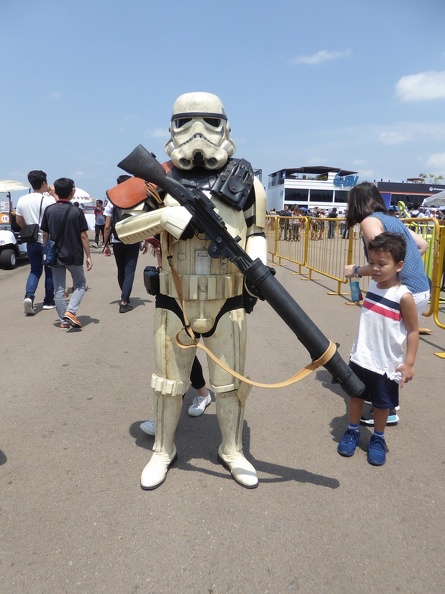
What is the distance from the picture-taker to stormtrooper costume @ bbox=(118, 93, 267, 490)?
2.33 metres

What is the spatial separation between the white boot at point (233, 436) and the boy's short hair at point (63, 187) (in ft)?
12.4

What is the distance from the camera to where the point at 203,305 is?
2.40 m

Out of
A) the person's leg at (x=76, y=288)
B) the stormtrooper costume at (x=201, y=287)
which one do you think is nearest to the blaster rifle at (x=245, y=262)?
the stormtrooper costume at (x=201, y=287)

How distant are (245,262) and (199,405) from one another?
159cm

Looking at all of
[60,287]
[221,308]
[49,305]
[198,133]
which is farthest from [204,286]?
[49,305]

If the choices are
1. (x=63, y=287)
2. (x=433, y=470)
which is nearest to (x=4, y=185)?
(x=63, y=287)

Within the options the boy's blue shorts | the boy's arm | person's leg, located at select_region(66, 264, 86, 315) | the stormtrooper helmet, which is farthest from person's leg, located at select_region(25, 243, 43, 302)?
the boy's arm

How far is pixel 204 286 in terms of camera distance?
2352 millimetres

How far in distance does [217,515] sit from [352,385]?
947mm

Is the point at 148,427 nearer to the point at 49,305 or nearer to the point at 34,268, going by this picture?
the point at 34,268

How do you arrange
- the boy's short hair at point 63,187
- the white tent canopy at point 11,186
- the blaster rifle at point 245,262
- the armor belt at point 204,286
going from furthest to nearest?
the white tent canopy at point 11,186
the boy's short hair at point 63,187
the armor belt at point 204,286
the blaster rifle at point 245,262

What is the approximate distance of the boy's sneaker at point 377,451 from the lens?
272cm

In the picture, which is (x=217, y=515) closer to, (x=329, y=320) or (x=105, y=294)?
(x=329, y=320)

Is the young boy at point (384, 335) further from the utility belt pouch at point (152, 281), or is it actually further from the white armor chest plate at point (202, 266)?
the utility belt pouch at point (152, 281)
